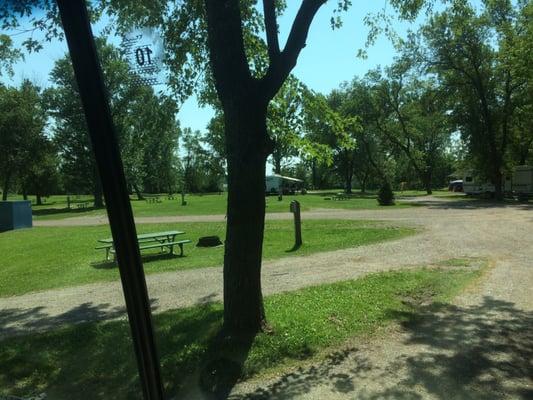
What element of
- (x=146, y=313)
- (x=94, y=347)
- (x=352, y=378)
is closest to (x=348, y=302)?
(x=352, y=378)

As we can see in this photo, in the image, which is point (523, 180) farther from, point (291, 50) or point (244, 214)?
point (244, 214)

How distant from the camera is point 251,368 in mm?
4602

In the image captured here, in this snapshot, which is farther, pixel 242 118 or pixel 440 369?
pixel 242 118

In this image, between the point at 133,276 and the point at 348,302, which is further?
the point at 348,302

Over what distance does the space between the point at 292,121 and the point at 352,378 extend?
4335 millimetres

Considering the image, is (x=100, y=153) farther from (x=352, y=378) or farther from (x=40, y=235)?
(x=40, y=235)

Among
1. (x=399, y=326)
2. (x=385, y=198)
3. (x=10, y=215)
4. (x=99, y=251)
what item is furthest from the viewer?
(x=385, y=198)

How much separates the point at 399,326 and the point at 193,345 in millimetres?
2386

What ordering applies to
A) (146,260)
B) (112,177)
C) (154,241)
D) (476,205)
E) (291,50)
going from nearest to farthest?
(112,177) < (291,50) < (146,260) < (154,241) < (476,205)

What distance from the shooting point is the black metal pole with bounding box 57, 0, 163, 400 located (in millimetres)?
2396

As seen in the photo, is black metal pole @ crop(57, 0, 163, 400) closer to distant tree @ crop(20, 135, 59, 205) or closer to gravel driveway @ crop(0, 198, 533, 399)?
gravel driveway @ crop(0, 198, 533, 399)

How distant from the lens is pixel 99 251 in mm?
15000

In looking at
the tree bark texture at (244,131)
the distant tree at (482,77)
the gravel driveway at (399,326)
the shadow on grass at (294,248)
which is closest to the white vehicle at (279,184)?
the distant tree at (482,77)

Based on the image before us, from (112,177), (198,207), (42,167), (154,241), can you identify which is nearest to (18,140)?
(42,167)
